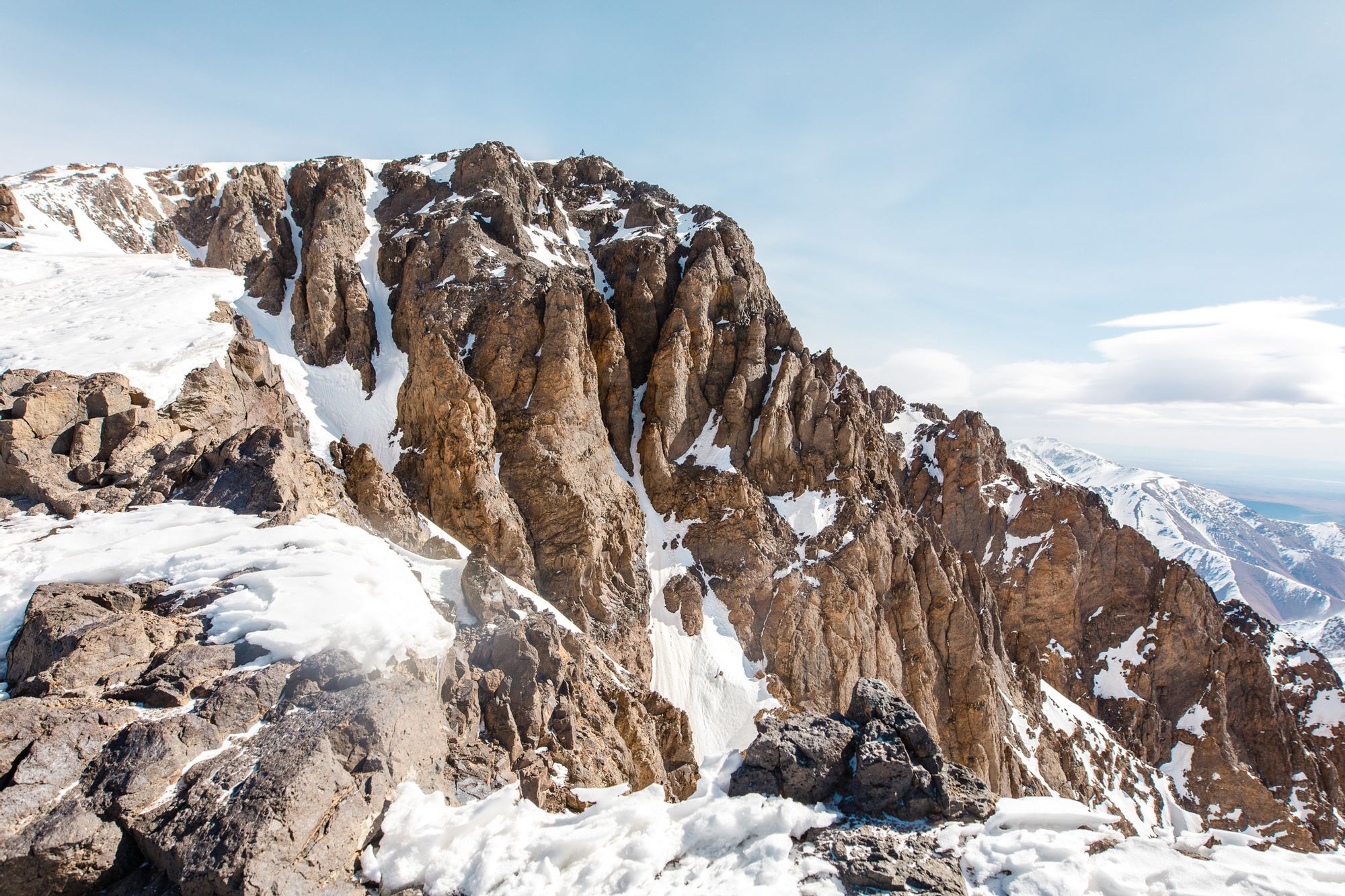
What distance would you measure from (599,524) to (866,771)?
1254 inches

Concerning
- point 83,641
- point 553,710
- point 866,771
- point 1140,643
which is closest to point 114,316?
point 83,641

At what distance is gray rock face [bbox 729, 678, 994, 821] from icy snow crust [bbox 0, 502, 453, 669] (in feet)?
22.9

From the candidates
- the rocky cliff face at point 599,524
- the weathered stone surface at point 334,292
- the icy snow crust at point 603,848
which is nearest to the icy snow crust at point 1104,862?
the icy snow crust at point 603,848

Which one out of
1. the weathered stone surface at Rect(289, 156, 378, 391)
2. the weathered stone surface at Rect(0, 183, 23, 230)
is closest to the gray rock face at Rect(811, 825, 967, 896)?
the weathered stone surface at Rect(289, 156, 378, 391)

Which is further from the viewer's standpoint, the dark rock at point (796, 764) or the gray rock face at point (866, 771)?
the dark rock at point (796, 764)

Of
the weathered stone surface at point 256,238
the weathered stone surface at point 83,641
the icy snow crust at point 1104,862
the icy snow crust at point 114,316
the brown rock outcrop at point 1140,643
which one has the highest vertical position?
the weathered stone surface at point 256,238

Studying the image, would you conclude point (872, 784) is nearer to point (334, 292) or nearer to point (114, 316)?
point (114, 316)

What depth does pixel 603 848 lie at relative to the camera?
27.5 feet

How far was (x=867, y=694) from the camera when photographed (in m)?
11.1

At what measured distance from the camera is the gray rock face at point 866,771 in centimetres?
909

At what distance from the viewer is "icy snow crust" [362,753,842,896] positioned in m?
7.75

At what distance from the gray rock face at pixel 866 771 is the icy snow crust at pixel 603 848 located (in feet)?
1.37

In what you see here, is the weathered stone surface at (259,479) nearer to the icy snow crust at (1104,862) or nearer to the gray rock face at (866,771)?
the gray rock face at (866,771)

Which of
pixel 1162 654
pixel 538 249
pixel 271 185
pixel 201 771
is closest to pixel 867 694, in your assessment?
pixel 201 771
